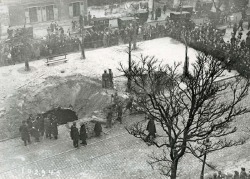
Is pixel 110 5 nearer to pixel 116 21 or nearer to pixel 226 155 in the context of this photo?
pixel 116 21

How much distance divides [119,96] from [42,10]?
19.5 meters

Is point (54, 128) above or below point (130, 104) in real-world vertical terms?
below

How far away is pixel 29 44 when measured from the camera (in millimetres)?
29438

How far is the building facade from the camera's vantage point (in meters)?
36.7

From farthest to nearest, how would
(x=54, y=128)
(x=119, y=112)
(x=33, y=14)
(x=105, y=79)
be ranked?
(x=33, y=14), (x=105, y=79), (x=119, y=112), (x=54, y=128)

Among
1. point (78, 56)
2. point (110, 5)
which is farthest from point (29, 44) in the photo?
point (110, 5)

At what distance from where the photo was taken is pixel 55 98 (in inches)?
950

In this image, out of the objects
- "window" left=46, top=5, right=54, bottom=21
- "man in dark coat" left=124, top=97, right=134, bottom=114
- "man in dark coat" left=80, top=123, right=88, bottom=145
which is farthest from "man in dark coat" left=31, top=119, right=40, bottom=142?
"window" left=46, top=5, right=54, bottom=21

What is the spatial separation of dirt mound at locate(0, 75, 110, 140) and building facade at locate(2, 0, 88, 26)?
14860 millimetres

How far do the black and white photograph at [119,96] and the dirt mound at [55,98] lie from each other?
0.23 ft

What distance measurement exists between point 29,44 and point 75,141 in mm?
14000

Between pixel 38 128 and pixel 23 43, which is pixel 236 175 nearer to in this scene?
pixel 38 128

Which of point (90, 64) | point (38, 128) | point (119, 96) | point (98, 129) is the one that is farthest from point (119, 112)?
point (90, 64)

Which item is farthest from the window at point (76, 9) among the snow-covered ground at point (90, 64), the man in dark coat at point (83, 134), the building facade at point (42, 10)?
the man in dark coat at point (83, 134)
